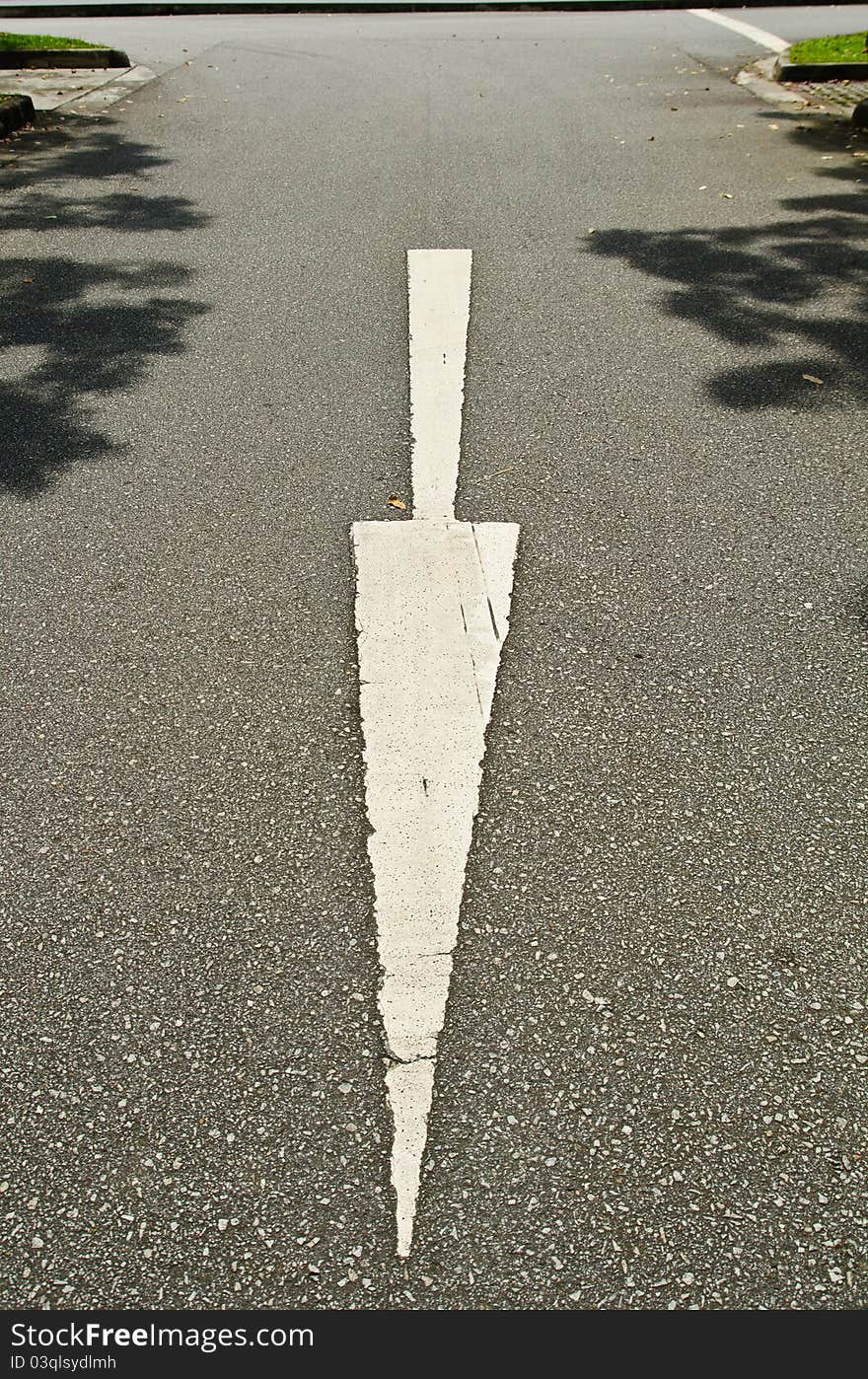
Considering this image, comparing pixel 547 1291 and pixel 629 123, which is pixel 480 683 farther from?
pixel 629 123

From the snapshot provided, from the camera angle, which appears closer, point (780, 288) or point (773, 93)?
point (780, 288)

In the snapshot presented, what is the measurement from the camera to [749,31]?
48.4ft

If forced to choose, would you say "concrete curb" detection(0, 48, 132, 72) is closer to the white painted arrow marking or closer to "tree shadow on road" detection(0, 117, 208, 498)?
"tree shadow on road" detection(0, 117, 208, 498)

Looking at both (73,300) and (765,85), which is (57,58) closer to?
(765,85)

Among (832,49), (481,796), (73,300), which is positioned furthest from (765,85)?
(481,796)

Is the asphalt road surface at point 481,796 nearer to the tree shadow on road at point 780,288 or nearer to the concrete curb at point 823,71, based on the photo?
the tree shadow on road at point 780,288

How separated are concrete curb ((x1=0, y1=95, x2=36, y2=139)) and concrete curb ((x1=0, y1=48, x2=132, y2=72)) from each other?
2973 millimetres

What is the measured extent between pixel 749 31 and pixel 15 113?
376 inches

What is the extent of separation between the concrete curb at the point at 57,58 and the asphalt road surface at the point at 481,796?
725cm

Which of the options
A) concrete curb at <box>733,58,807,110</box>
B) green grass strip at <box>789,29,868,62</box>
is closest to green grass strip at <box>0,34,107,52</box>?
concrete curb at <box>733,58,807,110</box>

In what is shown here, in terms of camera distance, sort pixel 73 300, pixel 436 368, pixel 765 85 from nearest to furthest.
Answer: pixel 436 368
pixel 73 300
pixel 765 85

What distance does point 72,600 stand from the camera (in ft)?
11.7

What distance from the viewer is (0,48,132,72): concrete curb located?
486 inches
